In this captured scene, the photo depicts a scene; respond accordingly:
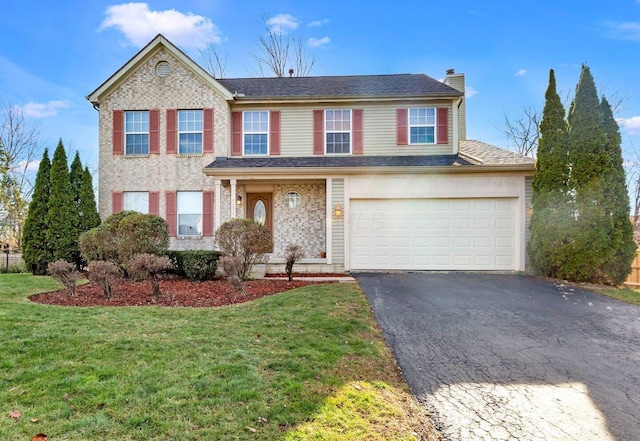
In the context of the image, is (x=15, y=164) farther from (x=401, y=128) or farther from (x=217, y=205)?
(x=401, y=128)

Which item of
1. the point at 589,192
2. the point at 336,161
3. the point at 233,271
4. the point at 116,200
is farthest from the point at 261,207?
the point at 589,192

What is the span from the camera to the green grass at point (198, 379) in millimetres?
2445

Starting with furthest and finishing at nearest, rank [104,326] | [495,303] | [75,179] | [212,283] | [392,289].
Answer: [75,179] < [212,283] < [392,289] < [495,303] < [104,326]

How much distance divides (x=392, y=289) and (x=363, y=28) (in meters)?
12.1

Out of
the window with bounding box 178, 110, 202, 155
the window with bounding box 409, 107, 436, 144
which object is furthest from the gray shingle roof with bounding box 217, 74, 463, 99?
the window with bounding box 178, 110, 202, 155

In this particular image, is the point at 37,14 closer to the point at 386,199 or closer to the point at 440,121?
the point at 386,199

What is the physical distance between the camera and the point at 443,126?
1231cm

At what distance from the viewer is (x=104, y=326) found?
4609 mm

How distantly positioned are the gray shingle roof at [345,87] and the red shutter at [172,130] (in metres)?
2.27

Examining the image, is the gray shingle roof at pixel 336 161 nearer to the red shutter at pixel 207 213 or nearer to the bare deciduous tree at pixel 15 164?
the red shutter at pixel 207 213

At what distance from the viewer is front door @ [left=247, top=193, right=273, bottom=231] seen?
41.1ft

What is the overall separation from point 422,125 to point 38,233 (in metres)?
13.0

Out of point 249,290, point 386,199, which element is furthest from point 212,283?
point 386,199

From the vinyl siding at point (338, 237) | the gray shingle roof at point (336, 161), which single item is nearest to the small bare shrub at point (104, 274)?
the gray shingle roof at point (336, 161)
